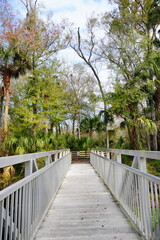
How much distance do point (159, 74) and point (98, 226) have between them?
10.1 meters

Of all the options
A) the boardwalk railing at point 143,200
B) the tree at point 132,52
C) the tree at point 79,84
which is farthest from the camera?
the tree at point 79,84

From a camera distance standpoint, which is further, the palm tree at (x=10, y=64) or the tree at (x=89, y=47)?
the tree at (x=89, y=47)

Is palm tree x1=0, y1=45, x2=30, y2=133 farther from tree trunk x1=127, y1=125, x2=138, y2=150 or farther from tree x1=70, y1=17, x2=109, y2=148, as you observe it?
tree trunk x1=127, y1=125, x2=138, y2=150

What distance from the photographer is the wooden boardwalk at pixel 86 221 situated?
205 cm

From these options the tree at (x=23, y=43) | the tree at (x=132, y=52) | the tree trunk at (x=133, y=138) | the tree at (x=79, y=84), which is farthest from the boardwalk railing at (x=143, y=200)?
the tree at (x=79, y=84)

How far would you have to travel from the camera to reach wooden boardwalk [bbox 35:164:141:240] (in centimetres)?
205

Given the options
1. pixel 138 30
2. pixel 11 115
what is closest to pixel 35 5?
pixel 138 30

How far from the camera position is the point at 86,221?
2477mm

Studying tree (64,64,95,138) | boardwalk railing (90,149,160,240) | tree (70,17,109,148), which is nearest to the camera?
boardwalk railing (90,149,160,240)

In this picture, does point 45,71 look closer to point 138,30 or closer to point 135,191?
point 138,30

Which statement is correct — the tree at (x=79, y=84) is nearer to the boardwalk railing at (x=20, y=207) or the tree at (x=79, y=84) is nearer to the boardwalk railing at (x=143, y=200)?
the boardwalk railing at (x=143, y=200)

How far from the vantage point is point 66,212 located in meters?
2.88

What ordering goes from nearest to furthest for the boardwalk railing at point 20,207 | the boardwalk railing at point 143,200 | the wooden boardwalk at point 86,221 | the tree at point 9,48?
the boardwalk railing at point 20,207, the boardwalk railing at point 143,200, the wooden boardwalk at point 86,221, the tree at point 9,48

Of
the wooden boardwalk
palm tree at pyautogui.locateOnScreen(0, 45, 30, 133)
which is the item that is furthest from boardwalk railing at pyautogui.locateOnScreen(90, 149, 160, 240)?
palm tree at pyautogui.locateOnScreen(0, 45, 30, 133)
